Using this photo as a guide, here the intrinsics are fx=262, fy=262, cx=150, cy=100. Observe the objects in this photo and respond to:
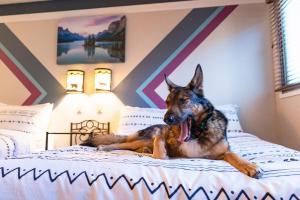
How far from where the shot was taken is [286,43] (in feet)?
8.48

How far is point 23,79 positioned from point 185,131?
2724 millimetres

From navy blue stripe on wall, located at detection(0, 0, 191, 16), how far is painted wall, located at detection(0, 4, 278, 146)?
0.22 meters

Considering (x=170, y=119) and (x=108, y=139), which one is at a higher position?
(x=170, y=119)

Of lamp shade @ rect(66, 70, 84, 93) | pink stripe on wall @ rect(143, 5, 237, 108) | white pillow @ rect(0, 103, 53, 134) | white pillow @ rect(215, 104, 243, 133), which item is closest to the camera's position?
white pillow @ rect(215, 104, 243, 133)

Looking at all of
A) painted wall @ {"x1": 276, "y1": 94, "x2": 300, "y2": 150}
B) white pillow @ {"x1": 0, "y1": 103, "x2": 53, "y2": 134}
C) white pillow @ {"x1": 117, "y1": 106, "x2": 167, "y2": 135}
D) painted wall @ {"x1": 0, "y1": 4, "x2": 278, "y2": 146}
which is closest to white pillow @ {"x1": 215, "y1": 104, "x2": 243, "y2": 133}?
painted wall @ {"x1": 0, "y1": 4, "x2": 278, "y2": 146}

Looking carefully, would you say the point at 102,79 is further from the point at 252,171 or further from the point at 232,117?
the point at 252,171

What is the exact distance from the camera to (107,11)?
3262mm

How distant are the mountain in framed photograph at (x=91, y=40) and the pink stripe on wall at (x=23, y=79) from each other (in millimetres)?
484

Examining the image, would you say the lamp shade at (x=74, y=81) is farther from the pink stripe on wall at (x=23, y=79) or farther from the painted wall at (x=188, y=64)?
the pink stripe on wall at (x=23, y=79)

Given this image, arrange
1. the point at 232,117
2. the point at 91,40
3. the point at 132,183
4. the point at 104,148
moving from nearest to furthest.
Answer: the point at 132,183, the point at 104,148, the point at 232,117, the point at 91,40

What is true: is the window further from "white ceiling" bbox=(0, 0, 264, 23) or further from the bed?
the bed

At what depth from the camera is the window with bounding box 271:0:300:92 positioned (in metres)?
2.37

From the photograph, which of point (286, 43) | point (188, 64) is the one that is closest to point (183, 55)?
point (188, 64)

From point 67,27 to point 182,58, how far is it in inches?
59.1
